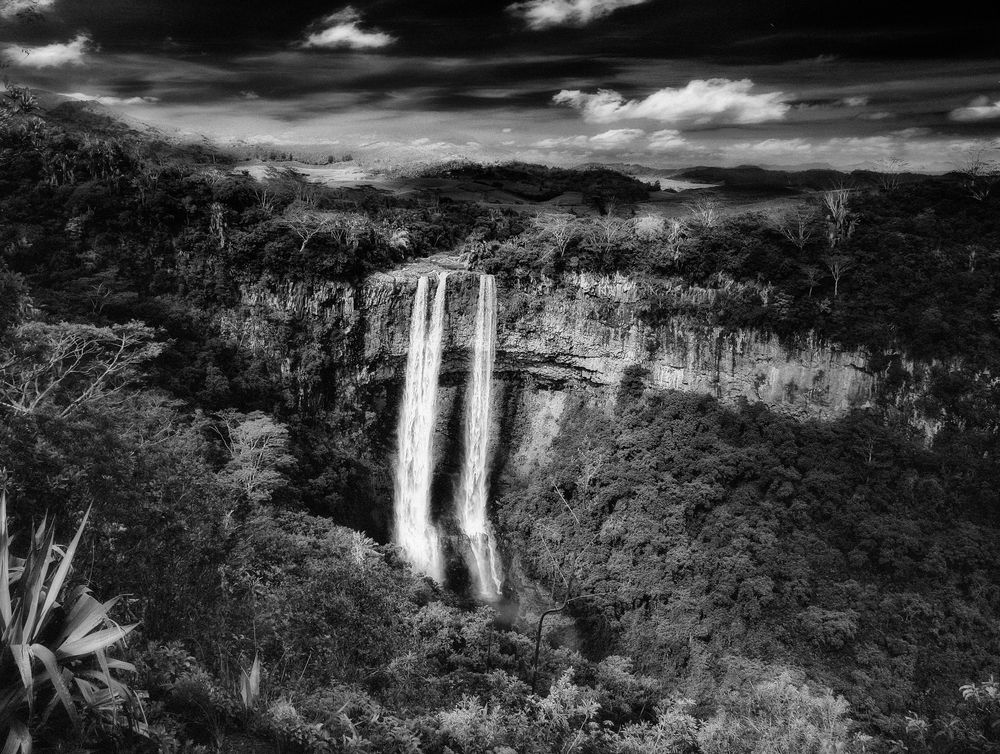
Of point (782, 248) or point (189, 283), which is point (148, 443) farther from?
point (782, 248)

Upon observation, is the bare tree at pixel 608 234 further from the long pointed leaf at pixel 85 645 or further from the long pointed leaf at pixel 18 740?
the long pointed leaf at pixel 18 740

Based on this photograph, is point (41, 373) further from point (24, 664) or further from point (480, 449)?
point (480, 449)

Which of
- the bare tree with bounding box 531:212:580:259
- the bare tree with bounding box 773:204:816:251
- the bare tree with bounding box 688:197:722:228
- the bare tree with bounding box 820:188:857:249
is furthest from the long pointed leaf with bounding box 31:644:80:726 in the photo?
the bare tree with bounding box 820:188:857:249

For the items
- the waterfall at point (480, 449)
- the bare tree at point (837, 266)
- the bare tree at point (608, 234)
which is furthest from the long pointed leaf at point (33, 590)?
the bare tree at point (837, 266)

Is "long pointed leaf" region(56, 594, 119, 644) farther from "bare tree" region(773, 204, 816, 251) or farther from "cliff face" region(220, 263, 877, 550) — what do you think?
"bare tree" region(773, 204, 816, 251)

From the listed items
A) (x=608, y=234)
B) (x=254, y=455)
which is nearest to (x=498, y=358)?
(x=608, y=234)

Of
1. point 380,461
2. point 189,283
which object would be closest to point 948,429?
point 380,461
